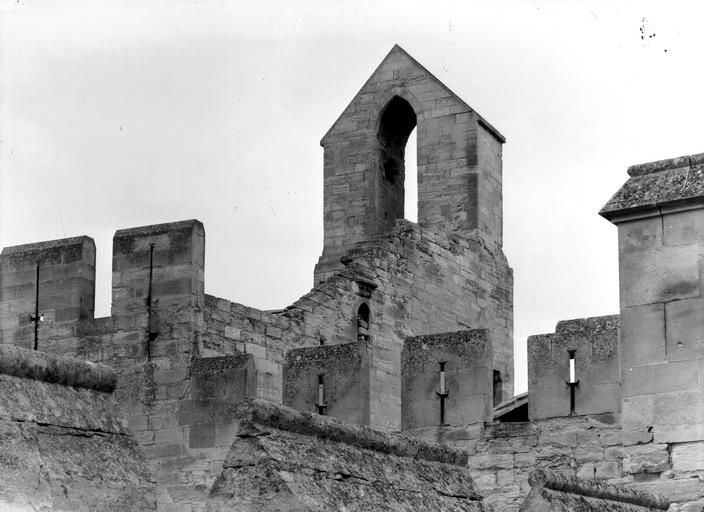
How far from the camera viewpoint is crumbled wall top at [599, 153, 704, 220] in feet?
31.8

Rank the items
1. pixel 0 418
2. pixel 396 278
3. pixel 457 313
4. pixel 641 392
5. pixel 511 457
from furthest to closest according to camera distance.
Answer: pixel 457 313 → pixel 396 278 → pixel 511 457 → pixel 641 392 → pixel 0 418

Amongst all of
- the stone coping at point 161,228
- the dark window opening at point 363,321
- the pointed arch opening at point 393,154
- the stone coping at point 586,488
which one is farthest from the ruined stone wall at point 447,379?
the pointed arch opening at point 393,154

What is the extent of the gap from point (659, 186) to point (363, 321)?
788 cm

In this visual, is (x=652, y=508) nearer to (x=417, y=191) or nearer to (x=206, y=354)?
(x=206, y=354)

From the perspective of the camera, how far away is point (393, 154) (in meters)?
20.5

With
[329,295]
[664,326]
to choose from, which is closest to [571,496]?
[664,326]

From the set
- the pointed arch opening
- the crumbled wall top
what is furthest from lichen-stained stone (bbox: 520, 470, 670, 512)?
the pointed arch opening

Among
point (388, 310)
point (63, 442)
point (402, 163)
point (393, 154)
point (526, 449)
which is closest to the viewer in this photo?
point (63, 442)

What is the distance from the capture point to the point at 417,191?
1975 centimetres

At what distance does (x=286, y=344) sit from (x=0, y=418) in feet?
38.0

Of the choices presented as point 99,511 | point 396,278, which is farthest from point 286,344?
point 99,511

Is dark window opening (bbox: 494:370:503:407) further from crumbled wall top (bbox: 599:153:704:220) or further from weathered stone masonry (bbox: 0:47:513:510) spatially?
crumbled wall top (bbox: 599:153:704:220)

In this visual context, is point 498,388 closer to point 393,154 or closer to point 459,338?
point 393,154

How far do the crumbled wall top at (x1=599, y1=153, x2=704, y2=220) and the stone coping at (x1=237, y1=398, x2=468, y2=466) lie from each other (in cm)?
354
